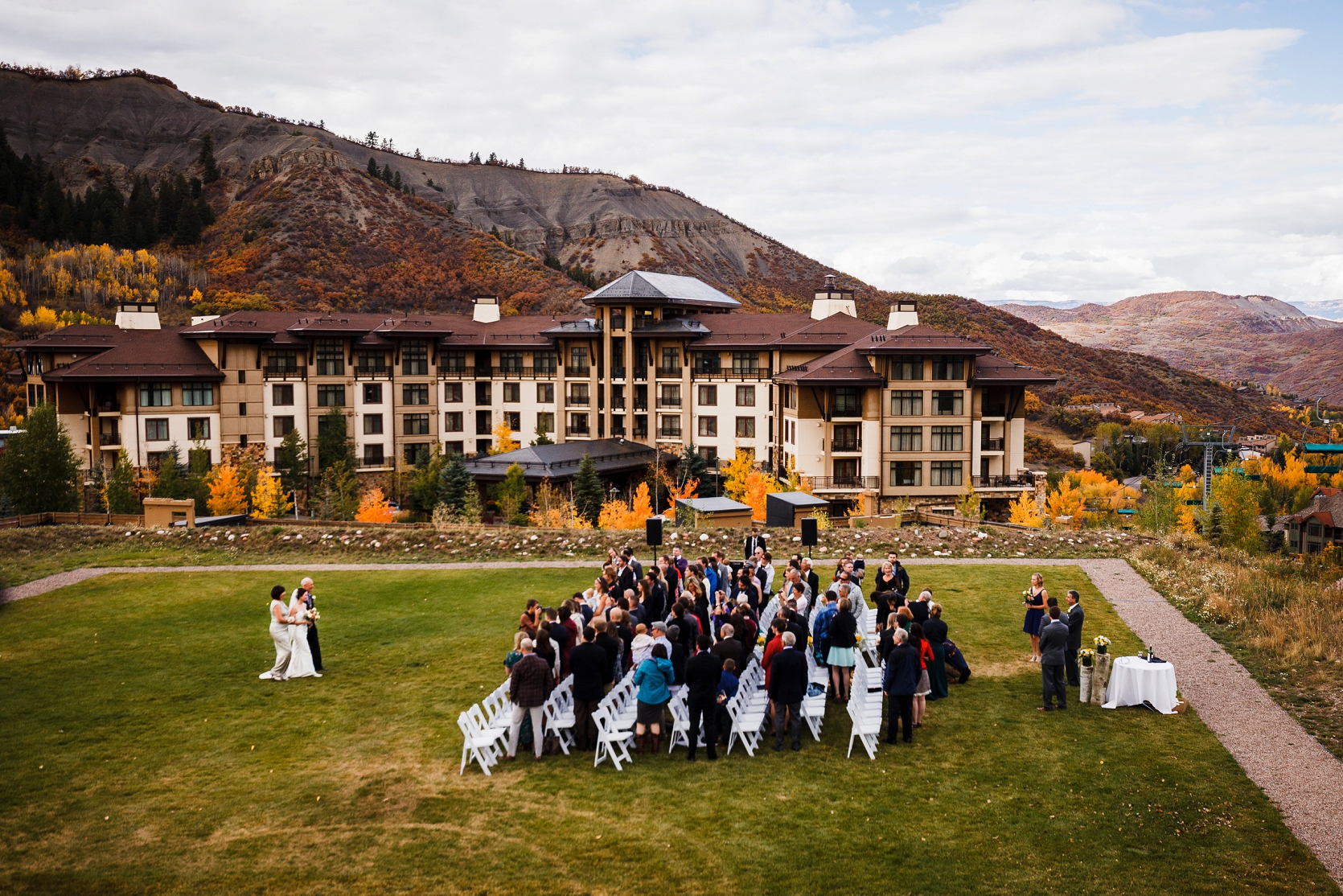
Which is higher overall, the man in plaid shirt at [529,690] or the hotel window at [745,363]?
the hotel window at [745,363]

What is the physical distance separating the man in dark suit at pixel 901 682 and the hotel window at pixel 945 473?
47854mm

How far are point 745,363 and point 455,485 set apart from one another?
24137 mm

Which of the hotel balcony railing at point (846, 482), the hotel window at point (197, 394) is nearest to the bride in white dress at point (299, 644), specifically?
the hotel balcony railing at point (846, 482)

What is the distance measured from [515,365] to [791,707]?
218ft

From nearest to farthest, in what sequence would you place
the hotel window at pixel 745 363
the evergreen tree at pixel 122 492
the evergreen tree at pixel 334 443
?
the evergreen tree at pixel 122 492, the evergreen tree at pixel 334 443, the hotel window at pixel 745 363

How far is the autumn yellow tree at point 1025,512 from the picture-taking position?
187 feet

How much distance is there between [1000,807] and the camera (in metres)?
11.7

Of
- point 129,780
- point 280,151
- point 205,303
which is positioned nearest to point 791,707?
point 129,780

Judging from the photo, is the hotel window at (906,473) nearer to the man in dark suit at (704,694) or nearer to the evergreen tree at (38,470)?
the evergreen tree at (38,470)

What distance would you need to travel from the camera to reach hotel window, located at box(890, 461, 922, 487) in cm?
5991

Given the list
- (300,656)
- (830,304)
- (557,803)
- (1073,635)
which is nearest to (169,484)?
(300,656)

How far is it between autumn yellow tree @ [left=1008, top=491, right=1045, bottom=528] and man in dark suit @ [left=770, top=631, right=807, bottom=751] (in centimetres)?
4713

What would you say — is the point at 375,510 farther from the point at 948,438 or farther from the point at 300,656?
the point at 300,656

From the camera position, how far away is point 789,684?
1339 cm
